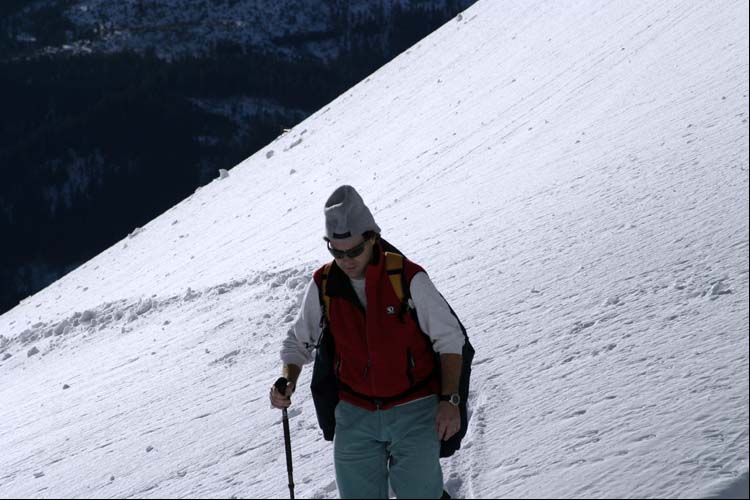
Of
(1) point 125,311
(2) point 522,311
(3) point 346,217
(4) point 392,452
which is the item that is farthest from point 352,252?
(1) point 125,311

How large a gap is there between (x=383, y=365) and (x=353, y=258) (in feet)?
1.24

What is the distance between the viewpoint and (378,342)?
3143mm

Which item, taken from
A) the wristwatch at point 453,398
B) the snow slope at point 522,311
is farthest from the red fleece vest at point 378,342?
the snow slope at point 522,311

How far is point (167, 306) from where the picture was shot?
9711 millimetres

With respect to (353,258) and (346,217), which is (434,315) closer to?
(353,258)

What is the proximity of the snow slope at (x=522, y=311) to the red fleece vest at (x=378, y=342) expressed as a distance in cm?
98

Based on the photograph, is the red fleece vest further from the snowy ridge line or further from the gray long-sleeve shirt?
the snowy ridge line

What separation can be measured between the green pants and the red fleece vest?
0.05 m

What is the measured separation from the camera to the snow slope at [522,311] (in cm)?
414

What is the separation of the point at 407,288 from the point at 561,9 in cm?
1612

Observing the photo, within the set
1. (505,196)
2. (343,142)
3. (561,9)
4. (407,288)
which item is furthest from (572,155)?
(561,9)

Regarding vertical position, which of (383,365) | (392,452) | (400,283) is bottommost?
(392,452)

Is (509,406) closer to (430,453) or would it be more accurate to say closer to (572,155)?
(430,453)

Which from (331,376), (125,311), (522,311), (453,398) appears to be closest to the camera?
(453,398)
